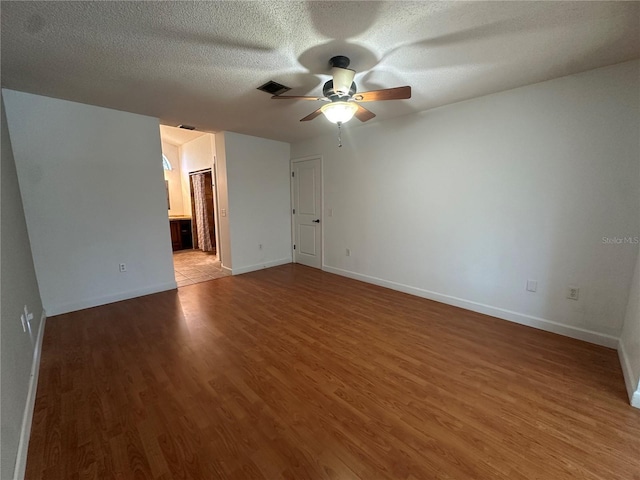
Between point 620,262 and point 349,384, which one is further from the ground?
point 620,262

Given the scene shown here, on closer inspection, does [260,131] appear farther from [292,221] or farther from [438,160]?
[438,160]

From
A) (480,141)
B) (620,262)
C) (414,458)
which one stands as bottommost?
(414,458)

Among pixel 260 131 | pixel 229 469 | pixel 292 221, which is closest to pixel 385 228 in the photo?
pixel 292 221

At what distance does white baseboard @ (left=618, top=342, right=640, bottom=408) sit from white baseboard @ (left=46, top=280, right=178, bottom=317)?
187 inches

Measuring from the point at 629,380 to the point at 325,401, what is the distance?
2.12m

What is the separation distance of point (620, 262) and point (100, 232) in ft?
17.8

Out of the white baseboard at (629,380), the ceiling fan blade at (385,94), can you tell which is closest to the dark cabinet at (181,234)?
the ceiling fan blade at (385,94)

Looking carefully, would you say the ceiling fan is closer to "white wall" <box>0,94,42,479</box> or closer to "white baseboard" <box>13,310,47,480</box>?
"white wall" <box>0,94,42,479</box>

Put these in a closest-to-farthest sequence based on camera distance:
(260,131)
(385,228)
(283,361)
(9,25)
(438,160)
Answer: (9,25) → (283,361) → (438,160) → (385,228) → (260,131)

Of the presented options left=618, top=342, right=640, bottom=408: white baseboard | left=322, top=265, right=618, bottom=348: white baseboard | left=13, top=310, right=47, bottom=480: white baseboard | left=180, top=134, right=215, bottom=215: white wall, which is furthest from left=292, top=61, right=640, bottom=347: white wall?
left=13, top=310, right=47, bottom=480: white baseboard

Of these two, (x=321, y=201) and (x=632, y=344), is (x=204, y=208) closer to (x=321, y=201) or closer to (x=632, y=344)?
(x=321, y=201)

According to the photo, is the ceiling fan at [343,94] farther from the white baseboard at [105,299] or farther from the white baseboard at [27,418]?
the white baseboard at [105,299]

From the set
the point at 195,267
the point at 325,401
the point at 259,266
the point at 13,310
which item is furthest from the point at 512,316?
the point at 195,267

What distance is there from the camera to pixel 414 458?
4.61ft
